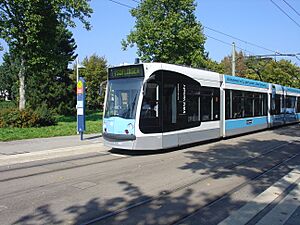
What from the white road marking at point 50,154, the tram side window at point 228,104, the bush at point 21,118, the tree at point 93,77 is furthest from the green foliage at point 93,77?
the white road marking at point 50,154

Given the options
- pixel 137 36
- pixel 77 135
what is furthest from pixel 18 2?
pixel 77 135

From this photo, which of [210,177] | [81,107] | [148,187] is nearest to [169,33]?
[81,107]

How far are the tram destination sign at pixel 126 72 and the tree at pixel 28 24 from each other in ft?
43.3

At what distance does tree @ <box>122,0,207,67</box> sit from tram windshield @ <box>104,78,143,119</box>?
48.2ft

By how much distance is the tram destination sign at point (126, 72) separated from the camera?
37.2ft

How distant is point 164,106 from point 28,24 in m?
15.5

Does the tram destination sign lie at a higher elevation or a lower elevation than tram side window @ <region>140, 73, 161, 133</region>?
higher

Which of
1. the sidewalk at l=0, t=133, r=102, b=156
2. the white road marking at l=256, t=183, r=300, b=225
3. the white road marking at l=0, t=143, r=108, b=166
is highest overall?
the sidewalk at l=0, t=133, r=102, b=156

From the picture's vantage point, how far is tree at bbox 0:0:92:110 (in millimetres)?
22922

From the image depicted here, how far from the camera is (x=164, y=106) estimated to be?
11617 mm

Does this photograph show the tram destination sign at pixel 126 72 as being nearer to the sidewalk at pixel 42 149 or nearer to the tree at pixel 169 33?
the sidewalk at pixel 42 149

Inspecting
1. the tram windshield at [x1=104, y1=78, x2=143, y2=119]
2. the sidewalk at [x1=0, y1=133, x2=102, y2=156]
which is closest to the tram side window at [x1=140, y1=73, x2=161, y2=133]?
the tram windshield at [x1=104, y1=78, x2=143, y2=119]

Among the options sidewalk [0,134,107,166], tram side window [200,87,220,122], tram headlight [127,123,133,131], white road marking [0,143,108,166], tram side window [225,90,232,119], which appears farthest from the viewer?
tram side window [225,90,232,119]

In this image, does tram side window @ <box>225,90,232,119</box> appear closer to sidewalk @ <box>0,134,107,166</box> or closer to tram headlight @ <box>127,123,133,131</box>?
sidewalk @ <box>0,134,107,166</box>
